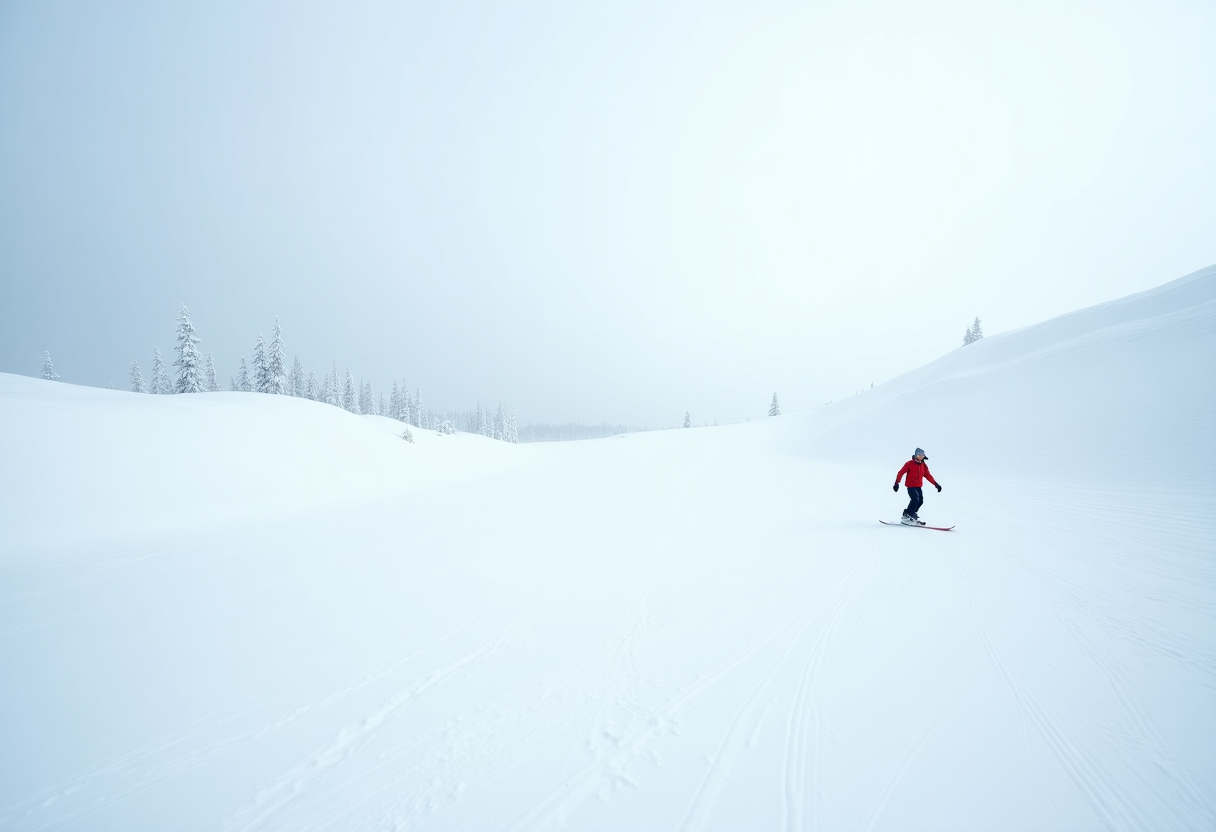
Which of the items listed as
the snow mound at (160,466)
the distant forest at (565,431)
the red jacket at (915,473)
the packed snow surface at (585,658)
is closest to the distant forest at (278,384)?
the snow mound at (160,466)

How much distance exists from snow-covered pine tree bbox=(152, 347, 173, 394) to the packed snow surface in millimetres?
44127

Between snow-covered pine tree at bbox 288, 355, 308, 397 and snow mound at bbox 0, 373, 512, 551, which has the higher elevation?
snow-covered pine tree at bbox 288, 355, 308, 397

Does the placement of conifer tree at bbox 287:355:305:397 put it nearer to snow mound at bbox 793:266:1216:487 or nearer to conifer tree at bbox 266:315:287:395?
conifer tree at bbox 266:315:287:395

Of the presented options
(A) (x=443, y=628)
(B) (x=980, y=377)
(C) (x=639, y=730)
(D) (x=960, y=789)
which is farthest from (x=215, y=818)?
(B) (x=980, y=377)

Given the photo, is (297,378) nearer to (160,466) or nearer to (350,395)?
Answer: (350,395)

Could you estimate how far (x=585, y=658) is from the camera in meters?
4.41

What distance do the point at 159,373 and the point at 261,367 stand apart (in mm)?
16227

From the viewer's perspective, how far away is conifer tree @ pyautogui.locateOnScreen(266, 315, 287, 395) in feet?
127

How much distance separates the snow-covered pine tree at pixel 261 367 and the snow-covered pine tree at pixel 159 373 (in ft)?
46.7

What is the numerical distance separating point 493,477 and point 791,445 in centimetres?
2467

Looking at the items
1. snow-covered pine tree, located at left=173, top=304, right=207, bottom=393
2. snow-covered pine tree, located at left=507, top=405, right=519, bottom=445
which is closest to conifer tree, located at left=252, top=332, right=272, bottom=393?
snow-covered pine tree, located at left=173, top=304, right=207, bottom=393

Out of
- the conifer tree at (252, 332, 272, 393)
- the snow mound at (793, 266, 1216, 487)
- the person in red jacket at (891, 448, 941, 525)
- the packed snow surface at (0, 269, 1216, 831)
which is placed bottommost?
the packed snow surface at (0, 269, 1216, 831)

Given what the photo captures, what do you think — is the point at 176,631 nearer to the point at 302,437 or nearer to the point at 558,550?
the point at 558,550

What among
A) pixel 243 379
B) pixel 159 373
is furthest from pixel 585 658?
pixel 159 373
